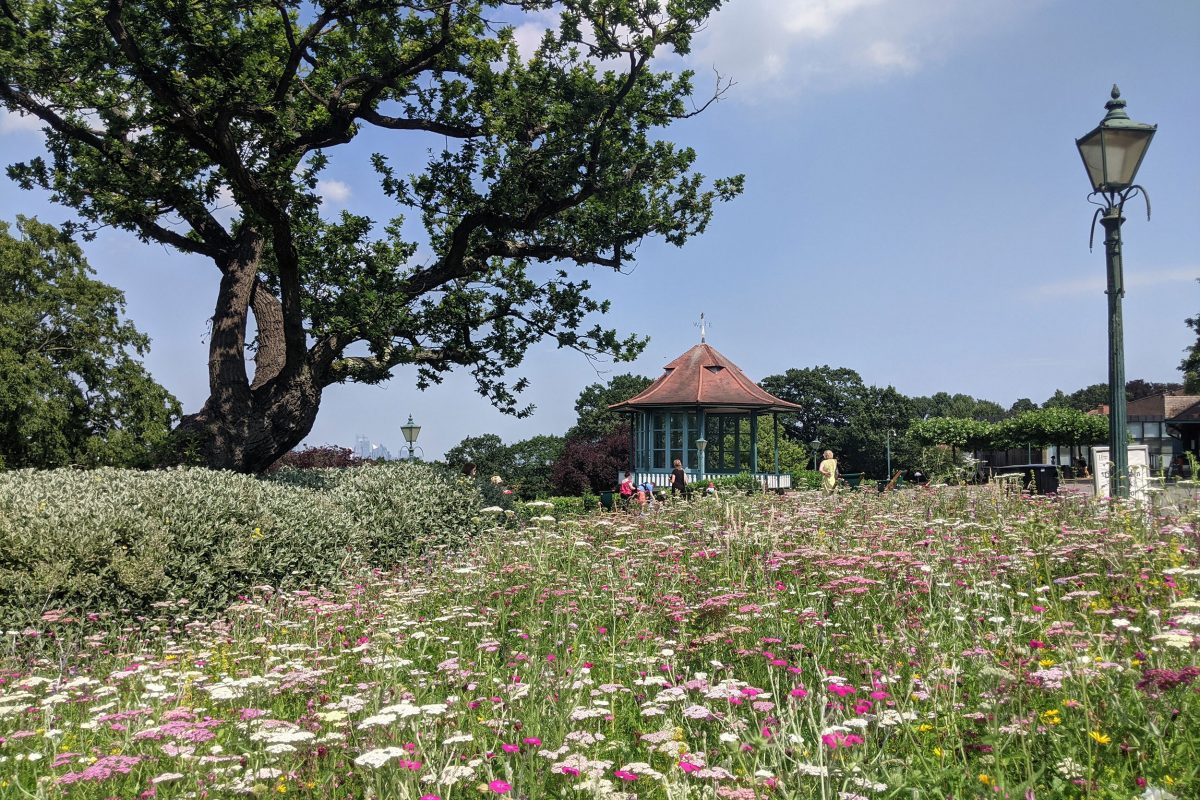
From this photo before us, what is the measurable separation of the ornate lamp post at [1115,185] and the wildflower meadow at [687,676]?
3.57 ft

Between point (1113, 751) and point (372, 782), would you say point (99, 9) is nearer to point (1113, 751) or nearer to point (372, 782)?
point (372, 782)

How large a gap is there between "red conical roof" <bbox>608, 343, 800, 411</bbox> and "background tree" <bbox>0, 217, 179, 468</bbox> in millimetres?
14796

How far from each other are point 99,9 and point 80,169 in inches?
151

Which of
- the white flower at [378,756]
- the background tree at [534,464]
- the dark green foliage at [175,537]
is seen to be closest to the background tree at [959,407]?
the background tree at [534,464]

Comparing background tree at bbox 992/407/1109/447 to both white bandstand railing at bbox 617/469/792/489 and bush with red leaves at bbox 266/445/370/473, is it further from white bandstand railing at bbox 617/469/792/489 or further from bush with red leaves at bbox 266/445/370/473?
bush with red leaves at bbox 266/445/370/473

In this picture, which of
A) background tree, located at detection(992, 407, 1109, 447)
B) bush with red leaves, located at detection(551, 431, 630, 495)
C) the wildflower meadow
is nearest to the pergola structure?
bush with red leaves, located at detection(551, 431, 630, 495)

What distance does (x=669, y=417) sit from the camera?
28281mm

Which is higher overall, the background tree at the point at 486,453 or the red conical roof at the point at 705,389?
the red conical roof at the point at 705,389

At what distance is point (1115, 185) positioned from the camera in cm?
830

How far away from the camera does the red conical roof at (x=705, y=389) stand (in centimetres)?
2750

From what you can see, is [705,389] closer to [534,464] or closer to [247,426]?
[534,464]

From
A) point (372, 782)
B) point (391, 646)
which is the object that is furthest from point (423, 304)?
point (372, 782)

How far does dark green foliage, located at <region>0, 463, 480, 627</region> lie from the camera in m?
7.69

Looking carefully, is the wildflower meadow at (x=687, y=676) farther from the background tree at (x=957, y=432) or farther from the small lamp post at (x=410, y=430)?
the background tree at (x=957, y=432)
